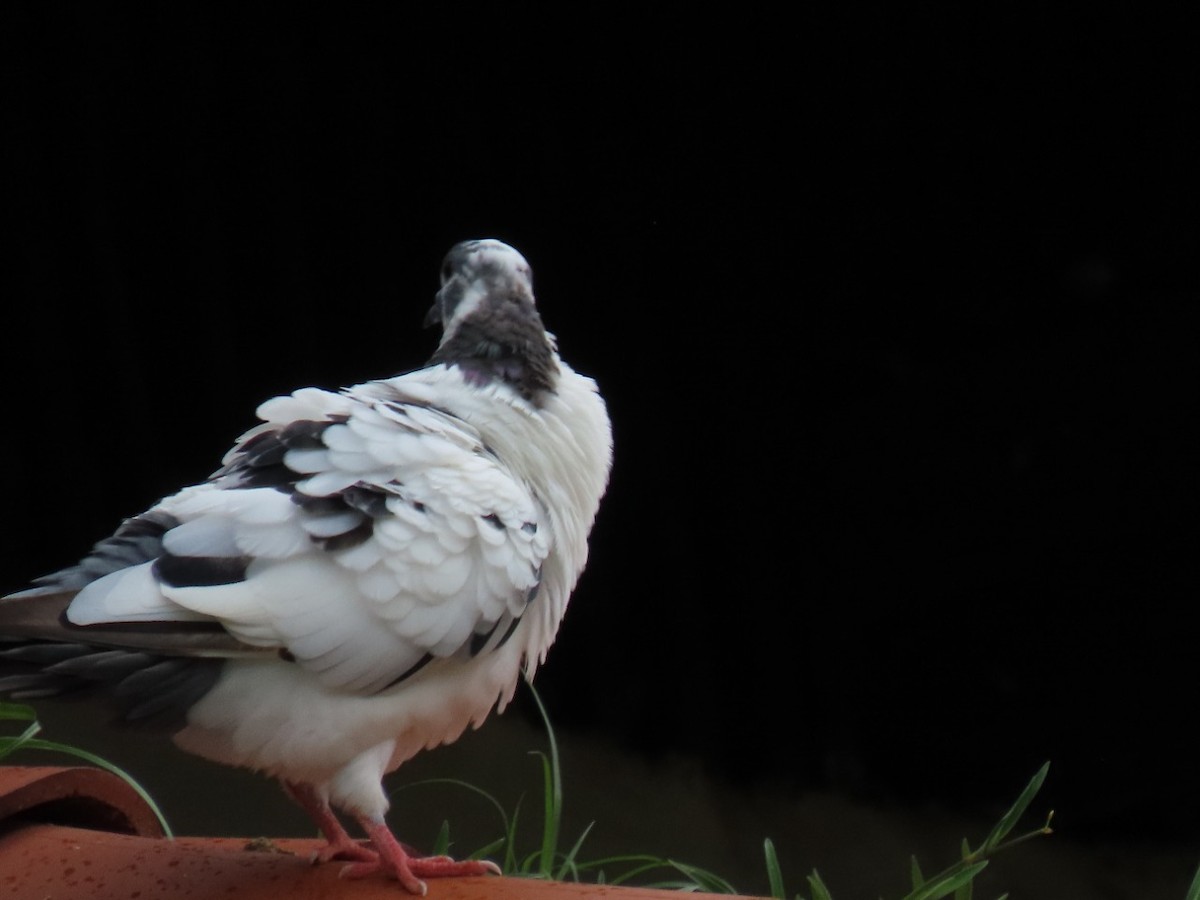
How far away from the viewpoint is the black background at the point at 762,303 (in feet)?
9.15

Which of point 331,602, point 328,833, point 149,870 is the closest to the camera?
point 331,602

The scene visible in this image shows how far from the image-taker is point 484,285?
6.71ft

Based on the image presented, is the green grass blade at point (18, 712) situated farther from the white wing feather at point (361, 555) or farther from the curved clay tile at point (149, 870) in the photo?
the white wing feather at point (361, 555)

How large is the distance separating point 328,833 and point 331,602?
0.44 m

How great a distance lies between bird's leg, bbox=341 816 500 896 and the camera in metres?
1.69

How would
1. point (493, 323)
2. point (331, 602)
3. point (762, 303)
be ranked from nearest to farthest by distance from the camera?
point (331, 602) → point (493, 323) → point (762, 303)

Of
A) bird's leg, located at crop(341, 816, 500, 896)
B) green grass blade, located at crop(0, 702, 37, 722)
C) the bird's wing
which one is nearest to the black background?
green grass blade, located at crop(0, 702, 37, 722)

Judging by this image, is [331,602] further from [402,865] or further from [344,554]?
[402,865]

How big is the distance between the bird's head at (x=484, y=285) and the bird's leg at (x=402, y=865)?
0.71m

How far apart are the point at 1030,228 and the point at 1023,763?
1.14 meters

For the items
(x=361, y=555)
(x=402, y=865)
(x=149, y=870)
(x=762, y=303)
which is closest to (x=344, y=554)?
(x=361, y=555)

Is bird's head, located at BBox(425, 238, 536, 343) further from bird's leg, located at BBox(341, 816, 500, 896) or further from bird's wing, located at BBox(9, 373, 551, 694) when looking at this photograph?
bird's leg, located at BBox(341, 816, 500, 896)

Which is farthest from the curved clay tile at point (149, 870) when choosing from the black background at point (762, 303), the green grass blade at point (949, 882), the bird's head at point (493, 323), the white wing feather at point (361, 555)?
the black background at point (762, 303)

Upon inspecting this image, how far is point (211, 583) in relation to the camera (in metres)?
1.57
